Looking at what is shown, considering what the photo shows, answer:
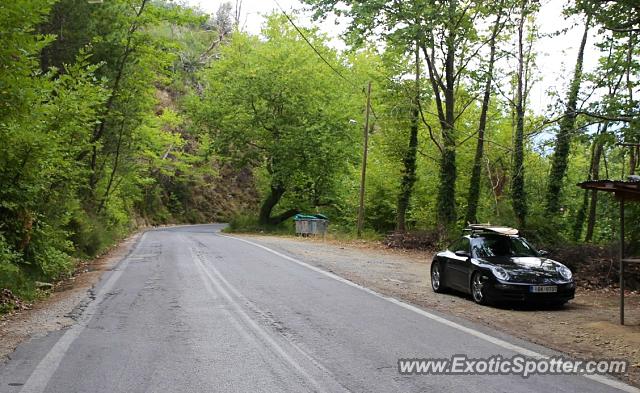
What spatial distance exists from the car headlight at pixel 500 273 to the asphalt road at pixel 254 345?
166 cm

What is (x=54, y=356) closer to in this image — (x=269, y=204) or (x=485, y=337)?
(x=485, y=337)

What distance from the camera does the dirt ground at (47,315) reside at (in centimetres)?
738

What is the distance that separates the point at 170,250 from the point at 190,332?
13.7 m

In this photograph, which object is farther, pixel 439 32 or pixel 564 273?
pixel 439 32

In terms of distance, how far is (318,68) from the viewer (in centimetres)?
4016

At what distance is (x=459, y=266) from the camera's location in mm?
11266

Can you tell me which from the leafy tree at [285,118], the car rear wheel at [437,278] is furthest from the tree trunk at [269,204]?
the car rear wheel at [437,278]

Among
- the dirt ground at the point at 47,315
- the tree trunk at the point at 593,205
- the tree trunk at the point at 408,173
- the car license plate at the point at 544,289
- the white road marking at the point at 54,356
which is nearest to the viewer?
the white road marking at the point at 54,356

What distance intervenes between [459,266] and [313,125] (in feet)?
89.1

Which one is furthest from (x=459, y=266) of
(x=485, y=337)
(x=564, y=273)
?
(x=485, y=337)

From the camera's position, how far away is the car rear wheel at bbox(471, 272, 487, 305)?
10.2 metres

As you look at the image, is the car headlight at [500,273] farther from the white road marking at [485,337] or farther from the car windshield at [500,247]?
the white road marking at [485,337]

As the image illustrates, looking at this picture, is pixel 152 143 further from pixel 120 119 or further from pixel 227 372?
pixel 227 372

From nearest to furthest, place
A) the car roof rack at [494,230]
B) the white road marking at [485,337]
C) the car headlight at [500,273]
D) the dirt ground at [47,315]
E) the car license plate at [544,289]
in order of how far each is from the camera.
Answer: the white road marking at [485,337]
the dirt ground at [47,315]
the car license plate at [544,289]
the car headlight at [500,273]
the car roof rack at [494,230]
